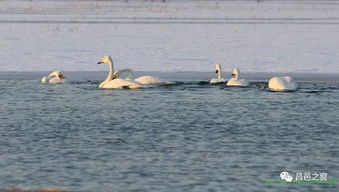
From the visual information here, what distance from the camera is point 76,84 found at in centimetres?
2242

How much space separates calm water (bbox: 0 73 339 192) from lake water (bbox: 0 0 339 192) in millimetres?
17

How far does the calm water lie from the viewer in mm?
10992

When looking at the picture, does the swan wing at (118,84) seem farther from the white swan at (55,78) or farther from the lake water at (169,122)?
the white swan at (55,78)

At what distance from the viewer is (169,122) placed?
52.0 ft

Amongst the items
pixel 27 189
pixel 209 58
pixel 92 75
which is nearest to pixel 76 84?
pixel 92 75

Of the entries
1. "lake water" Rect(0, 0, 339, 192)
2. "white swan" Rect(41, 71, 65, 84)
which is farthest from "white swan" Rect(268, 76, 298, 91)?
"white swan" Rect(41, 71, 65, 84)

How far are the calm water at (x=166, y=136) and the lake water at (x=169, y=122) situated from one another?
0.02 meters

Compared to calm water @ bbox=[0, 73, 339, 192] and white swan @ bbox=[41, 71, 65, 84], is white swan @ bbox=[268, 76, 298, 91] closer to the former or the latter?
calm water @ bbox=[0, 73, 339, 192]

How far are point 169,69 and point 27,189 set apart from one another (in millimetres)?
15716

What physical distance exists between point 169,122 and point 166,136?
158 cm

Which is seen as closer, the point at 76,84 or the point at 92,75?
the point at 76,84

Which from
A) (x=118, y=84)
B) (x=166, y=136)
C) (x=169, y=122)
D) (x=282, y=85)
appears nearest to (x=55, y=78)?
(x=118, y=84)

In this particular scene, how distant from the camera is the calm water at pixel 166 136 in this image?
1099cm

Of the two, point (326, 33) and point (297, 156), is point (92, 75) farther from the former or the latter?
point (326, 33)
